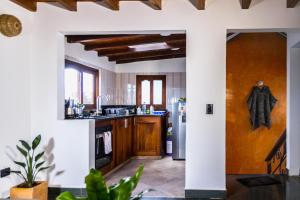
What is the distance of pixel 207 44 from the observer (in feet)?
11.8

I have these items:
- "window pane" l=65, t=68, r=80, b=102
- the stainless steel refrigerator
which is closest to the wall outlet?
"window pane" l=65, t=68, r=80, b=102

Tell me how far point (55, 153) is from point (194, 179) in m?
1.81

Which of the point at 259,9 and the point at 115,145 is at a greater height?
the point at 259,9

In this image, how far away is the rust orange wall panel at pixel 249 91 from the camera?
522 cm

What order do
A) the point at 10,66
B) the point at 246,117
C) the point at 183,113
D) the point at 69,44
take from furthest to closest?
the point at 183,113 < the point at 246,117 < the point at 69,44 < the point at 10,66

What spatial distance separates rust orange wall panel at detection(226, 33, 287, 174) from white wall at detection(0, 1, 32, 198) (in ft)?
11.2

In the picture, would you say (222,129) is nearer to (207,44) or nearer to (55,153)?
(207,44)

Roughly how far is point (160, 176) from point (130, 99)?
3031 mm

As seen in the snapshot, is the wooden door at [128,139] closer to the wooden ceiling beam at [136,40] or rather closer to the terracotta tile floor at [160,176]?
the terracotta tile floor at [160,176]

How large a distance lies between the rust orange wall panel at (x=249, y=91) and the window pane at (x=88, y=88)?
9.09ft

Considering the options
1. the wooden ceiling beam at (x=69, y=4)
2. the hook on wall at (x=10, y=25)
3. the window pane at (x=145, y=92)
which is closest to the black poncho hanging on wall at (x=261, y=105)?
the window pane at (x=145, y=92)

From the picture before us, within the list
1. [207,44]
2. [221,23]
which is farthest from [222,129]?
[221,23]

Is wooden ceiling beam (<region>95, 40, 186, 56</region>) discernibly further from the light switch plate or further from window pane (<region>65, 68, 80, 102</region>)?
the light switch plate

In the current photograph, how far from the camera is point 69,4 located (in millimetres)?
3479
